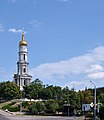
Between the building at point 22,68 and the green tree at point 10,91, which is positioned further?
the building at point 22,68

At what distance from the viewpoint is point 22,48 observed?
511ft

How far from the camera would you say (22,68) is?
154125 mm

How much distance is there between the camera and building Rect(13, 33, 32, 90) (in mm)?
153750

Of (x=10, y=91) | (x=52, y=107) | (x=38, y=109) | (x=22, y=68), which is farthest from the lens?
(x=22, y=68)

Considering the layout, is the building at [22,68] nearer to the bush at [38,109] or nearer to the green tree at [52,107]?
the green tree at [52,107]

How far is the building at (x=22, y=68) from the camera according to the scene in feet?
504

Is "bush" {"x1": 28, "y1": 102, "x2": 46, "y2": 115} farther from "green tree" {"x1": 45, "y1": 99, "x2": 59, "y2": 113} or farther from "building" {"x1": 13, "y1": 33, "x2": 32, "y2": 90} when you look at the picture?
"building" {"x1": 13, "y1": 33, "x2": 32, "y2": 90}

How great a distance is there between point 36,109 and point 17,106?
12.3 m

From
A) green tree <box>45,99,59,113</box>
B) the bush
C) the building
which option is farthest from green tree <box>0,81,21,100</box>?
the bush

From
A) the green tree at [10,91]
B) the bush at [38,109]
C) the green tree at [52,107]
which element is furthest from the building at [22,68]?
the bush at [38,109]

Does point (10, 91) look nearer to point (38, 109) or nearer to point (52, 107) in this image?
point (38, 109)

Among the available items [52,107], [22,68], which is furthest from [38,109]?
[22,68]

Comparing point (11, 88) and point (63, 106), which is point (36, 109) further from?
point (11, 88)

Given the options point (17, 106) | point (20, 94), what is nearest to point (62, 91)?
point (20, 94)
